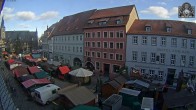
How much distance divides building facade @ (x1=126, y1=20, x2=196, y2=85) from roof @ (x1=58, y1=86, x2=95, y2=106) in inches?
575

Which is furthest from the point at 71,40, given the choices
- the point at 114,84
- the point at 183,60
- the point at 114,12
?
the point at 183,60

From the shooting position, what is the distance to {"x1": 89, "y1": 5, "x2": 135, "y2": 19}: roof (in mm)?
33853

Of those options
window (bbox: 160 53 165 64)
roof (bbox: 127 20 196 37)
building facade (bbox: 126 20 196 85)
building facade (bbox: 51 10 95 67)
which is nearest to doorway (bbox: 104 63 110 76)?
building facade (bbox: 126 20 196 85)

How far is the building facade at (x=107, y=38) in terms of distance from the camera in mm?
32969

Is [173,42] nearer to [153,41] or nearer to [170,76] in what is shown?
[153,41]

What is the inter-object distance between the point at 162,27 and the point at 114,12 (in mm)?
9810

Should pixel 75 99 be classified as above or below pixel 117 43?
below

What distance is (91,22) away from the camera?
38906 millimetres

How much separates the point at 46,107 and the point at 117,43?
1837 cm

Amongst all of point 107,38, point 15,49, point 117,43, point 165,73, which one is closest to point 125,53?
point 117,43

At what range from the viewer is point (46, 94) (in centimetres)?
1964

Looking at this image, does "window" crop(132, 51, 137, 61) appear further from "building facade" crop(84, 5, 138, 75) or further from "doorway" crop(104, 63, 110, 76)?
"doorway" crop(104, 63, 110, 76)

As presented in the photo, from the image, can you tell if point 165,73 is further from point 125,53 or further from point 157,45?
point 125,53

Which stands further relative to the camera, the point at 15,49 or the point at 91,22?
the point at 15,49
